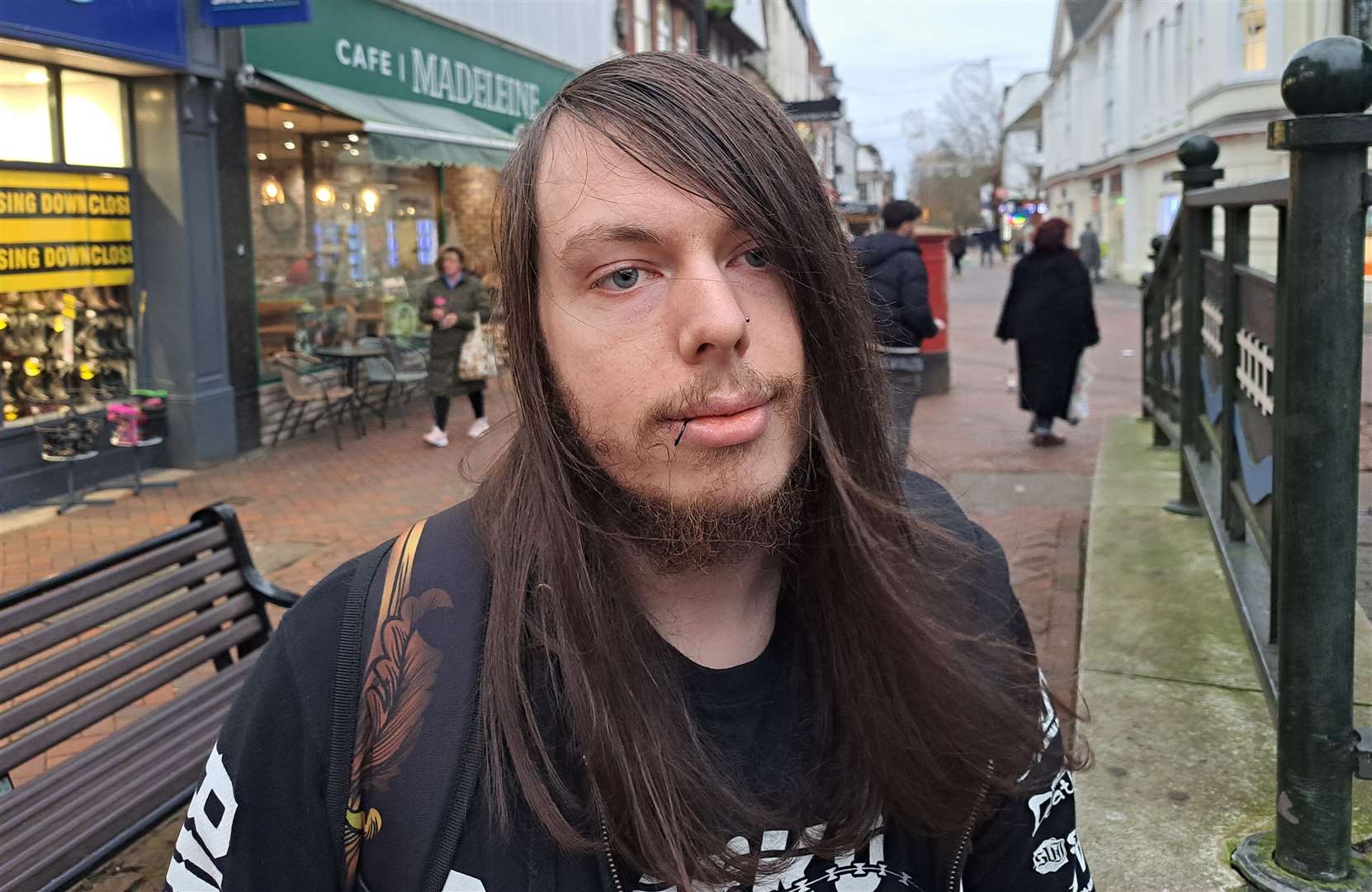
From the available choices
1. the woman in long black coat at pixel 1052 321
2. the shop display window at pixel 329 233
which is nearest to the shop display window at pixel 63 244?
the shop display window at pixel 329 233

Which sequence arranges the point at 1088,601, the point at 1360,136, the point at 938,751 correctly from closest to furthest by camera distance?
1. the point at 938,751
2. the point at 1360,136
3. the point at 1088,601

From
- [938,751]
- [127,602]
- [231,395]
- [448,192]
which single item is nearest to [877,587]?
[938,751]

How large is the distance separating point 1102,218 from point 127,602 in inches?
1757

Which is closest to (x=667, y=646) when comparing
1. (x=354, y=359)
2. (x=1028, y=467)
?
(x=1028, y=467)

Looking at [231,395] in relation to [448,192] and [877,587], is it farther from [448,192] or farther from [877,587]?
[877,587]

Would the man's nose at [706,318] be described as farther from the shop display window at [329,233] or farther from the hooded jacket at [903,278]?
the shop display window at [329,233]

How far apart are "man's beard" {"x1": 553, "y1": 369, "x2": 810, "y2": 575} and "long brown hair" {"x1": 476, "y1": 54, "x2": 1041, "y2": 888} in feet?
0.05

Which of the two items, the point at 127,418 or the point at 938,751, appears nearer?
the point at 938,751

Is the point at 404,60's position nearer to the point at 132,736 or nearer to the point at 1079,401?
the point at 1079,401

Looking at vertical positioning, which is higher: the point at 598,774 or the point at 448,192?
the point at 448,192

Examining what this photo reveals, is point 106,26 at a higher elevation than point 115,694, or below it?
higher

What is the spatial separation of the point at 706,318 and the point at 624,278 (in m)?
0.11

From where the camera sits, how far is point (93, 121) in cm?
899

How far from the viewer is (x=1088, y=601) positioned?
3939 millimetres
